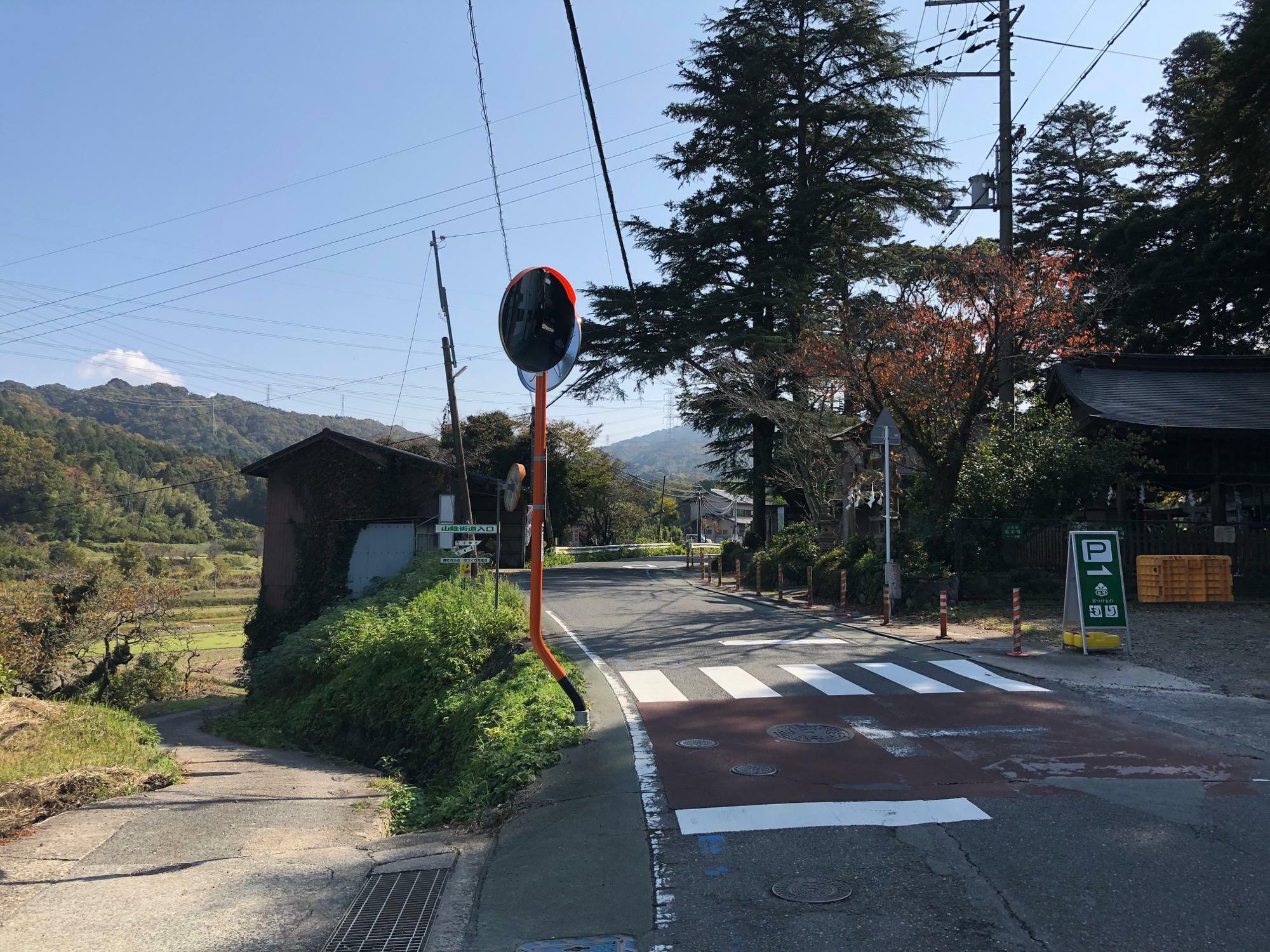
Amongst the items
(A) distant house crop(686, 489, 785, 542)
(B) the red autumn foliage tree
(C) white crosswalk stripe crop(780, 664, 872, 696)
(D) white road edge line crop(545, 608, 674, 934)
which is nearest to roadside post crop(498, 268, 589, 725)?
(D) white road edge line crop(545, 608, 674, 934)

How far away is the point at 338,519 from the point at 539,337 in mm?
22923

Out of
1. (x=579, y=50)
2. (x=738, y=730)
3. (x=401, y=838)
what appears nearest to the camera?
(x=401, y=838)

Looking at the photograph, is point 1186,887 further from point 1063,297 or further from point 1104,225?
point 1104,225

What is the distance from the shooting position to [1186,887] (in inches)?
178

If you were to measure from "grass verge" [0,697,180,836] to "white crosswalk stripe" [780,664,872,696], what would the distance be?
7.50 m

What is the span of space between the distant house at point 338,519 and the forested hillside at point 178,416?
4080 inches

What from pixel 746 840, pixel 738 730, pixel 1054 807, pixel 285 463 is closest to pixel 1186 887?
pixel 1054 807

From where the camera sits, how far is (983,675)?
11.1 meters

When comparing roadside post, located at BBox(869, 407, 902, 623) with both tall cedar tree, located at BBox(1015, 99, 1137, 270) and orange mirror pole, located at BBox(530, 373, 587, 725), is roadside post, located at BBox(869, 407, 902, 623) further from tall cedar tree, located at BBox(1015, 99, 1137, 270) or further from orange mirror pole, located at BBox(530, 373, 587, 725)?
tall cedar tree, located at BBox(1015, 99, 1137, 270)

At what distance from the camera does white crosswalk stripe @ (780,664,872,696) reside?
1005 cm

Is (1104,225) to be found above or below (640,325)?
above

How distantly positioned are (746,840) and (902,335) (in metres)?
18.4

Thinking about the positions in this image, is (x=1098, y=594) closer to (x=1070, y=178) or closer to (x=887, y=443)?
(x=887, y=443)

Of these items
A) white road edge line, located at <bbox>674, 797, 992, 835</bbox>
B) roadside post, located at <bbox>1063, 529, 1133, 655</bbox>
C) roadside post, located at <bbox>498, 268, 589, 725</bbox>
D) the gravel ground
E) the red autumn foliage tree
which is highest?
the red autumn foliage tree
